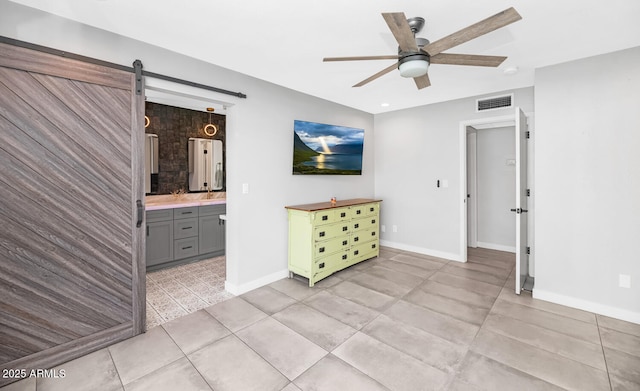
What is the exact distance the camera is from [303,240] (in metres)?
3.46

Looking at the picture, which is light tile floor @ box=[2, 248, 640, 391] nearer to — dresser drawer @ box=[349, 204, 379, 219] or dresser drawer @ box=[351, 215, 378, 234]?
dresser drawer @ box=[351, 215, 378, 234]

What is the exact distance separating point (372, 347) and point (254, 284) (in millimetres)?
1643

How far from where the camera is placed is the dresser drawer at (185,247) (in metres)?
3.97

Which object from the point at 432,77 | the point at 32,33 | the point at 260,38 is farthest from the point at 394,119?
the point at 32,33

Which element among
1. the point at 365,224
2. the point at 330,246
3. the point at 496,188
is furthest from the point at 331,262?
the point at 496,188

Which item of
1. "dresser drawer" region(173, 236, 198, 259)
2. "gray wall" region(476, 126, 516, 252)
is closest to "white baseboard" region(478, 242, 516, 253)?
"gray wall" region(476, 126, 516, 252)

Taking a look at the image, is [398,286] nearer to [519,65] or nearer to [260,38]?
[519,65]

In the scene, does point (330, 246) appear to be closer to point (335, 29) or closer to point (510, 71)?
point (335, 29)

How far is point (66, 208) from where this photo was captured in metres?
2.02

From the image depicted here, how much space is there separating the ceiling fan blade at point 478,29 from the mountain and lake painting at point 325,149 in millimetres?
2030

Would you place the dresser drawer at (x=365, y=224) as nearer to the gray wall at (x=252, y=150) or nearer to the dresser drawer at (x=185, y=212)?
the gray wall at (x=252, y=150)

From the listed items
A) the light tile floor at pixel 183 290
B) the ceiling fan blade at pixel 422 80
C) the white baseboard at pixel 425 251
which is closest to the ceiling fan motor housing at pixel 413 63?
the ceiling fan blade at pixel 422 80

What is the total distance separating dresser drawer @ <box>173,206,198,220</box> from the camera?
3.92 meters

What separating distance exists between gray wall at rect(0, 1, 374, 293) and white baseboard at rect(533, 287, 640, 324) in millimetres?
2887
